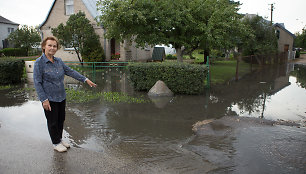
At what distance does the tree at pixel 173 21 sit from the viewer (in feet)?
35.1

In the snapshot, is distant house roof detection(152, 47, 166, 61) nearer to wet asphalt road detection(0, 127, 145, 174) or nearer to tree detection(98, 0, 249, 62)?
tree detection(98, 0, 249, 62)

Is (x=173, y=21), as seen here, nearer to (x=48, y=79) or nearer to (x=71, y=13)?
(x=48, y=79)

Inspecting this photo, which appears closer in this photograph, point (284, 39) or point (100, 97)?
point (100, 97)

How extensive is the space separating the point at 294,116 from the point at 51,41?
21.5 ft

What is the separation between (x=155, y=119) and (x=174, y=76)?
324 cm

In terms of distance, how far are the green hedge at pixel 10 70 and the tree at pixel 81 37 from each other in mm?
6103

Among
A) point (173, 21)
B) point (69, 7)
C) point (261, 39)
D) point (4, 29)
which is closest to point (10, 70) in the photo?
point (173, 21)

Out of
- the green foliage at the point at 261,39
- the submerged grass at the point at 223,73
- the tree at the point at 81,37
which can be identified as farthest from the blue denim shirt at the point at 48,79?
the green foliage at the point at 261,39

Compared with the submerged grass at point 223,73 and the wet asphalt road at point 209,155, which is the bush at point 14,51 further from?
the wet asphalt road at point 209,155

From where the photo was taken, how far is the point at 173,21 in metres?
10.9

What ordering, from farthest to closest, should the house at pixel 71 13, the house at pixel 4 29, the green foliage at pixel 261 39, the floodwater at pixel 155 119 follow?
the house at pixel 4 29 → the green foliage at pixel 261 39 → the house at pixel 71 13 → the floodwater at pixel 155 119

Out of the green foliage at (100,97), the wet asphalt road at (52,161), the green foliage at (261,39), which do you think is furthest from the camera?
Answer: the green foliage at (261,39)

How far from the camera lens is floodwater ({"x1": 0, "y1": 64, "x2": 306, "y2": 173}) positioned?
4141 millimetres

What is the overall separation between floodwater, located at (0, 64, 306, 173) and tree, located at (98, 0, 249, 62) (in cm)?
290
